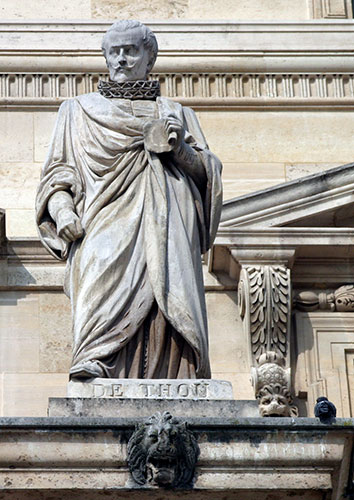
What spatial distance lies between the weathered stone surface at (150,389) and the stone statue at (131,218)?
0.30ft

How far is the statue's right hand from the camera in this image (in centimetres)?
1316

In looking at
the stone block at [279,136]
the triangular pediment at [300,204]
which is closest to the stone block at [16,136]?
the stone block at [279,136]

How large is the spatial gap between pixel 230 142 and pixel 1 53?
6.47 feet

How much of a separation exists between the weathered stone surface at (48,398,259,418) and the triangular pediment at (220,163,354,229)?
14.9 feet

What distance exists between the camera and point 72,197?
13.4 metres

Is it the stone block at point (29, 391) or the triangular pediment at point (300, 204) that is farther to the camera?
the triangular pediment at point (300, 204)

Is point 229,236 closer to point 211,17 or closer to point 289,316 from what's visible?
point 289,316

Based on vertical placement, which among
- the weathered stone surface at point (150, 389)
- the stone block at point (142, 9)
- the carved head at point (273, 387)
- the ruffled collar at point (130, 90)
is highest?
the stone block at point (142, 9)

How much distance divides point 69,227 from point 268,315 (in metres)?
3.72

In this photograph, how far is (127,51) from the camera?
45.5 feet

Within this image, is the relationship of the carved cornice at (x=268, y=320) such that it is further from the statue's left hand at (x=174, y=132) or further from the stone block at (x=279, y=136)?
the statue's left hand at (x=174, y=132)

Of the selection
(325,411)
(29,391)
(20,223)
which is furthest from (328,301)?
(325,411)

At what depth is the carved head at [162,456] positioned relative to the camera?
39.3ft

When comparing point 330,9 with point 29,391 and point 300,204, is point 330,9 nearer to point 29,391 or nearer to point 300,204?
point 300,204
